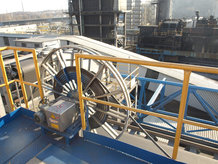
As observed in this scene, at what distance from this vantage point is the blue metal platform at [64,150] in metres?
3.25

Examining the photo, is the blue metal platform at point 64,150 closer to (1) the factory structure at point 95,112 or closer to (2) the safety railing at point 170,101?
(1) the factory structure at point 95,112

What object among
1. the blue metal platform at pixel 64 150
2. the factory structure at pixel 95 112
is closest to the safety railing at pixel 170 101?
the factory structure at pixel 95 112

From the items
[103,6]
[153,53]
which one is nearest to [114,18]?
[103,6]

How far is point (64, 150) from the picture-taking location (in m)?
3.57

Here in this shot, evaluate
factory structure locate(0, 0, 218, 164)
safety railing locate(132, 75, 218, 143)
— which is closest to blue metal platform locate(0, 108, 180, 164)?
factory structure locate(0, 0, 218, 164)

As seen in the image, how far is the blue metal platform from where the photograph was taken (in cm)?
325

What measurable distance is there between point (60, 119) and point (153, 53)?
24.8 meters

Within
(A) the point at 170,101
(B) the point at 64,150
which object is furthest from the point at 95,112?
(A) the point at 170,101

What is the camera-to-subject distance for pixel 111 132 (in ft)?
14.3

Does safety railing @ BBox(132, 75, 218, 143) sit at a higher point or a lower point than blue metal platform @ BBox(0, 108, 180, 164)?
lower

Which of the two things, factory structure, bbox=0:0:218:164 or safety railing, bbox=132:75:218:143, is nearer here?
factory structure, bbox=0:0:218:164

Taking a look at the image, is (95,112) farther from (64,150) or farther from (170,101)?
(170,101)

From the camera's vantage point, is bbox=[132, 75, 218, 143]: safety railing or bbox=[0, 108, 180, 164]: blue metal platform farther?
bbox=[132, 75, 218, 143]: safety railing

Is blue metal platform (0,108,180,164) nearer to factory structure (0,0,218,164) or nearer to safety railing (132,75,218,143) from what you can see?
factory structure (0,0,218,164)
